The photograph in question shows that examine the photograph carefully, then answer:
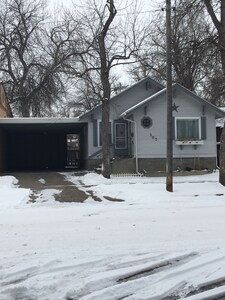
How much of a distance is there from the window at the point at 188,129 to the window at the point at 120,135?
3.29 metres

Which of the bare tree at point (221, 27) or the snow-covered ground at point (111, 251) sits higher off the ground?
the bare tree at point (221, 27)

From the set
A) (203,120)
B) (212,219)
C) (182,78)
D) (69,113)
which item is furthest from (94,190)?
(69,113)

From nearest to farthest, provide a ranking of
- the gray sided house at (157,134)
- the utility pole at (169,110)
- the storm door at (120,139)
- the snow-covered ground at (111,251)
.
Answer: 1. the snow-covered ground at (111,251)
2. the utility pole at (169,110)
3. the gray sided house at (157,134)
4. the storm door at (120,139)

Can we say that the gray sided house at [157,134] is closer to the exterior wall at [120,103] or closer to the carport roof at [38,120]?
the exterior wall at [120,103]

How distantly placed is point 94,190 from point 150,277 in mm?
11593

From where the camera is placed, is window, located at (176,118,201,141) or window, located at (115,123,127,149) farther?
window, located at (115,123,127,149)

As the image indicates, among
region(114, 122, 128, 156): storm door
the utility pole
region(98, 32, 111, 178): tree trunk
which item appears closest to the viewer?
the utility pole

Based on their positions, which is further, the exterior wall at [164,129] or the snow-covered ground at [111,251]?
the exterior wall at [164,129]

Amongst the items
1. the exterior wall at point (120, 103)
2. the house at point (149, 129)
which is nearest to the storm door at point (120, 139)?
the house at point (149, 129)

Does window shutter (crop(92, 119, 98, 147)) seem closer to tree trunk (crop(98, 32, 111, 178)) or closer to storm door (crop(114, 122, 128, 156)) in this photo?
storm door (crop(114, 122, 128, 156))

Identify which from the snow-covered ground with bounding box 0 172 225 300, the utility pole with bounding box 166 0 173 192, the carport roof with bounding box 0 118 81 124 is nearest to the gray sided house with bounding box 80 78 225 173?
the carport roof with bounding box 0 118 81 124

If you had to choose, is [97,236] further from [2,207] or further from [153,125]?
[153,125]

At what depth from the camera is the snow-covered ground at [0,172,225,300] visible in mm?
5469

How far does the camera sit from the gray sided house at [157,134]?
83.4 feet
